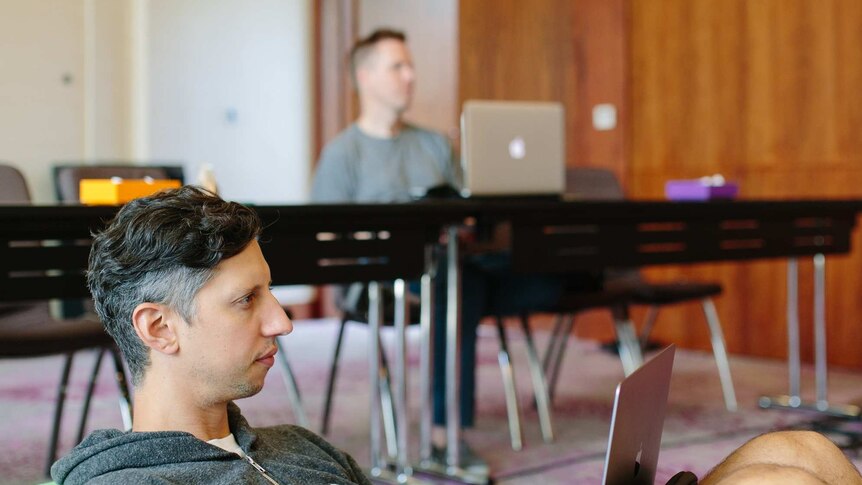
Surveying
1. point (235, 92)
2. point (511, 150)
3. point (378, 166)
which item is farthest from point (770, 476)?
point (235, 92)

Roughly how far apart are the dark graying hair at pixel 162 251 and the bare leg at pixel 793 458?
2.21 feet

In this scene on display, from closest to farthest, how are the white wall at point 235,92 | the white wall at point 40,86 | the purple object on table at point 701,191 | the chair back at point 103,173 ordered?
1. the chair back at point 103,173
2. the purple object on table at point 701,191
3. the white wall at point 40,86
4. the white wall at point 235,92

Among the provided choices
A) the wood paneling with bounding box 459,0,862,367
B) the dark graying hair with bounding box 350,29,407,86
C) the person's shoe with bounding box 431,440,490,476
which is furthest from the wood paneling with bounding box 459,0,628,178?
the person's shoe with bounding box 431,440,490,476

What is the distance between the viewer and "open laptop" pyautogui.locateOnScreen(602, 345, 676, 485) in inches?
43.5

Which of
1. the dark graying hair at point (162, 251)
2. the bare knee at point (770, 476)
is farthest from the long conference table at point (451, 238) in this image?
the bare knee at point (770, 476)

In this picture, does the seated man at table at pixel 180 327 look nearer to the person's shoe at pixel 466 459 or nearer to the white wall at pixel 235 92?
the person's shoe at pixel 466 459

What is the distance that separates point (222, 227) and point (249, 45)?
556 centimetres

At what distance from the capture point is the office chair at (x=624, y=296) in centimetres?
371

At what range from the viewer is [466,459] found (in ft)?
9.78

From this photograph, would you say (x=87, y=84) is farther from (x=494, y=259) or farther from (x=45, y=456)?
(x=494, y=259)

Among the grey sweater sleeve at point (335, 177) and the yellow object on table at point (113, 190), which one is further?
the grey sweater sleeve at point (335, 177)

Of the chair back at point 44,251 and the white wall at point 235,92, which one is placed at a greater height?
the white wall at point 235,92

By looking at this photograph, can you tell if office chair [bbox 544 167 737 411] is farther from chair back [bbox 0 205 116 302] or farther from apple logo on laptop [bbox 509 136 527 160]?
chair back [bbox 0 205 116 302]

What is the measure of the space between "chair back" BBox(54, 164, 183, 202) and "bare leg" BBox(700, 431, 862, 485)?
1.95m
